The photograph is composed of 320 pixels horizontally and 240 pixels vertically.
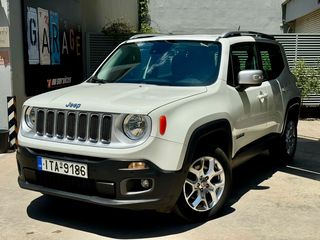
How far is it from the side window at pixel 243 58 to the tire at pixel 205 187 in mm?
1040

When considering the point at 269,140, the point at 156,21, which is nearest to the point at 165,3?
the point at 156,21

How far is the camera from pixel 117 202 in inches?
158

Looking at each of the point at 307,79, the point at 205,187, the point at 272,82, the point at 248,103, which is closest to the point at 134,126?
the point at 205,187

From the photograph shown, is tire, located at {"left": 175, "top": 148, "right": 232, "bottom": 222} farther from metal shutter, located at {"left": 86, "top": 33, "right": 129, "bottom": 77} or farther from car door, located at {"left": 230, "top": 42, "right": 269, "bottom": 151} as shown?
metal shutter, located at {"left": 86, "top": 33, "right": 129, "bottom": 77}

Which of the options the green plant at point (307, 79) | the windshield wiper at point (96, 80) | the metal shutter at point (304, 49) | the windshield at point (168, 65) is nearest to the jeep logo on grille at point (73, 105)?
the windshield at point (168, 65)

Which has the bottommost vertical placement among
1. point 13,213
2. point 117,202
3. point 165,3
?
point 13,213

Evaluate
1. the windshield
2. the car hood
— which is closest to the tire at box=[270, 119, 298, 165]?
the windshield

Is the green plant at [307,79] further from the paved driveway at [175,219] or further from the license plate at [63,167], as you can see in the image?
the license plate at [63,167]

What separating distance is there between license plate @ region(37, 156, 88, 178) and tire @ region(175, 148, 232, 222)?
37.0 inches

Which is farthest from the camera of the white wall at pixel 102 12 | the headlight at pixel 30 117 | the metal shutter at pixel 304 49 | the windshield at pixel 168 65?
the white wall at pixel 102 12

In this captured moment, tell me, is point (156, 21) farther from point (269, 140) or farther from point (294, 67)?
point (269, 140)

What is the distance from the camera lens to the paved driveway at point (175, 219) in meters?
4.33

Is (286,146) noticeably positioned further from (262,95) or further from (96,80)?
(96,80)

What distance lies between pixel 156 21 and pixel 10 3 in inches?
553
